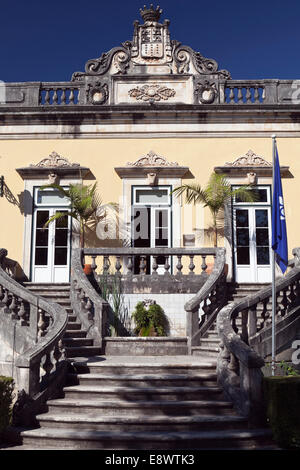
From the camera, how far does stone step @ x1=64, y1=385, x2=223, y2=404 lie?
6895 mm

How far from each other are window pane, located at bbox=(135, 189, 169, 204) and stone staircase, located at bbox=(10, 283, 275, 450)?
19.4 ft

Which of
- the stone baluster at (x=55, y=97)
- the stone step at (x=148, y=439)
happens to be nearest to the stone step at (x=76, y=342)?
the stone step at (x=148, y=439)

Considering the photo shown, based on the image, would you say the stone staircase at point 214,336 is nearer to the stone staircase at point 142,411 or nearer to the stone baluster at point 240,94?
the stone staircase at point 142,411

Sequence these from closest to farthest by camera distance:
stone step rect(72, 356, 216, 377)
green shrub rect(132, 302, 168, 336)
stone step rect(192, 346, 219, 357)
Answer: stone step rect(72, 356, 216, 377)
stone step rect(192, 346, 219, 357)
green shrub rect(132, 302, 168, 336)

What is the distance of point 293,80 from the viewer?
45.2 feet

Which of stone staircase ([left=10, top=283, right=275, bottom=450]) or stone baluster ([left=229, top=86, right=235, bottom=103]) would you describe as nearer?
stone staircase ([left=10, top=283, right=275, bottom=450])

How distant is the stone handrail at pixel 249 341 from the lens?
21.4ft

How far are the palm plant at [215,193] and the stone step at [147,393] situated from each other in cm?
629

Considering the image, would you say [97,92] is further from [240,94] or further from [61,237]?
[61,237]

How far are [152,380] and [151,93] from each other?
8.82 metres

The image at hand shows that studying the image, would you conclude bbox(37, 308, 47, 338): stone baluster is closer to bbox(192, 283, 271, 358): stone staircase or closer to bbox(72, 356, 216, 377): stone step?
Result: bbox(72, 356, 216, 377): stone step

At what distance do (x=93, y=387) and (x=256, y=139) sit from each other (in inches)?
346

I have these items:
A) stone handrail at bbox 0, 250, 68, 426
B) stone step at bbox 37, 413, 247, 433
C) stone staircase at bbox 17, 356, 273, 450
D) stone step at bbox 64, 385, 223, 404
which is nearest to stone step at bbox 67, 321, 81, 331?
stone handrail at bbox 0, 250, 68, 426

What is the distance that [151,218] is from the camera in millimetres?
13367
